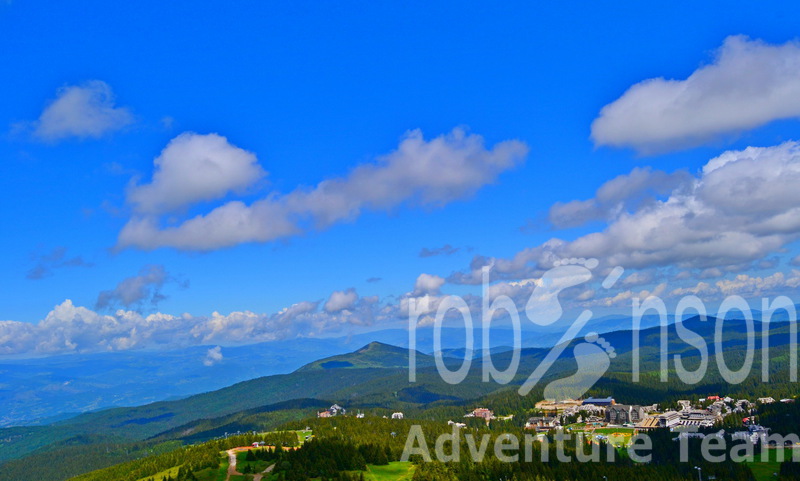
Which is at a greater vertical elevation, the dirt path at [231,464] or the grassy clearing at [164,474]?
the dirt path at [231,464]

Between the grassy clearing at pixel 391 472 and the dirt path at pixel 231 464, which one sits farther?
the dirt path at pixel 231 464

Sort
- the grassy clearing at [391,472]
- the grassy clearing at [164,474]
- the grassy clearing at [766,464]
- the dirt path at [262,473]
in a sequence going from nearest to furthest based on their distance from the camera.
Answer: the grassy clearing at [766,464], the dirt path at [262,473], the grassy clearing at [391,472], the grassy clearing at [164,474]

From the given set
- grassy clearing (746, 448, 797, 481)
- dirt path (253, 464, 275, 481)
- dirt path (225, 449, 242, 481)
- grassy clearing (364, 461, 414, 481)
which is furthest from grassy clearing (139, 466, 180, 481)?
grassy clearing (746, 448, 797, 481)

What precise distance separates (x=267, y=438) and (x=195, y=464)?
3935cm

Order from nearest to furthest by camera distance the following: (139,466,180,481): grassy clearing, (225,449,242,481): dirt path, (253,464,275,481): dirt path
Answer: (253,464,275,481): dirt path
(225,449,242,481): dirt path
(139,466,180,481): grassy clearing

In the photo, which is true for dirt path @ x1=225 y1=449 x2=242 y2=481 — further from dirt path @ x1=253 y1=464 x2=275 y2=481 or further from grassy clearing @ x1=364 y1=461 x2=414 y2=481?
grassy clearing @ x1=364 y1=461 x2=414 y2=481

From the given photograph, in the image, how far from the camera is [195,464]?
129 m

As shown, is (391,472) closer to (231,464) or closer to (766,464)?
(231,464)

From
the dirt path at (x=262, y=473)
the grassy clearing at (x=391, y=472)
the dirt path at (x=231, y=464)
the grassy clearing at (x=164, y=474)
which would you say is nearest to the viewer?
the dirt path at (x=262, y=473)

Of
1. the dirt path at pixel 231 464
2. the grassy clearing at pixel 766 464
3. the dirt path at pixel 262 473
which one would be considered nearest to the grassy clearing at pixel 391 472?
the dirt path at pixel 262 473

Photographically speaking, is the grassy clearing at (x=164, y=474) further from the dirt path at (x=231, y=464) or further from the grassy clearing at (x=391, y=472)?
the grassy clearing at (x=391, y=472)

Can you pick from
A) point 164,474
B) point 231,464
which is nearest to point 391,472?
point 231,464

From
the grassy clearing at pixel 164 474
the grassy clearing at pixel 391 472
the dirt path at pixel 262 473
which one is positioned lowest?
the grassy clearing at pixel 164 474

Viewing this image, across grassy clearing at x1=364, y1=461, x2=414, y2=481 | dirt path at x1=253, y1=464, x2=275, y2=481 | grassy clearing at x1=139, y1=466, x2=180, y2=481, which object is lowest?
grassy clearing at x1=139, y1=466, x2=180, y2=481
